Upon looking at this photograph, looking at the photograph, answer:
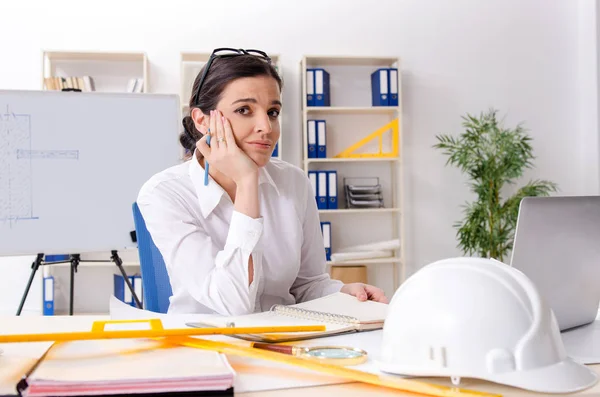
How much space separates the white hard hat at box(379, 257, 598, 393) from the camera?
27.9 inches

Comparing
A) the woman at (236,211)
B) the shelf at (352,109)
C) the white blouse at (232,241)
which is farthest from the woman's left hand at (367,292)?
the shelf at (352,109)

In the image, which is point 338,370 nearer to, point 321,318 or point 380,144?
point 321,318

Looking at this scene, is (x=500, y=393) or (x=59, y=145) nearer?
(x=500, y=393)

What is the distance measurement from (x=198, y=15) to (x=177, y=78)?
52cm

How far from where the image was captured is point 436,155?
4988 millimetres

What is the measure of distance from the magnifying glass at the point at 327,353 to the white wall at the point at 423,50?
403 centimetres

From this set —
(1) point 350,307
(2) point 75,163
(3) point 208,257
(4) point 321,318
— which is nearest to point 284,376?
(4) point 321,318

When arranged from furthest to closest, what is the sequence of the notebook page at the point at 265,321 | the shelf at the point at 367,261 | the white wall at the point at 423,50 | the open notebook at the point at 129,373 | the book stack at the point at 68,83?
1. the white wall at the point at 423,50
2. the shelf at the point at 367,261
3. the book stack at the point at 68,83
4. the notebook page at the point at 265,321
5. the open notebook at the point at 129,373

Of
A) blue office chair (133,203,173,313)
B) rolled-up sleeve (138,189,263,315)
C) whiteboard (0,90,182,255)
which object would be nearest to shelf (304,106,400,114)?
whiteboard (0,90,182,255)

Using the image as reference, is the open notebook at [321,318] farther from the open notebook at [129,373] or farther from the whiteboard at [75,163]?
the whiteboard at [75,163]

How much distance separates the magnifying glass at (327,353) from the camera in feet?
2.73

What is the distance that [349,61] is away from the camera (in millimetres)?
4781

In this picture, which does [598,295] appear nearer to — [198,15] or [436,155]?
[436,155]

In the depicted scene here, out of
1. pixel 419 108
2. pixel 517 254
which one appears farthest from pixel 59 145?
pixel 419 108
